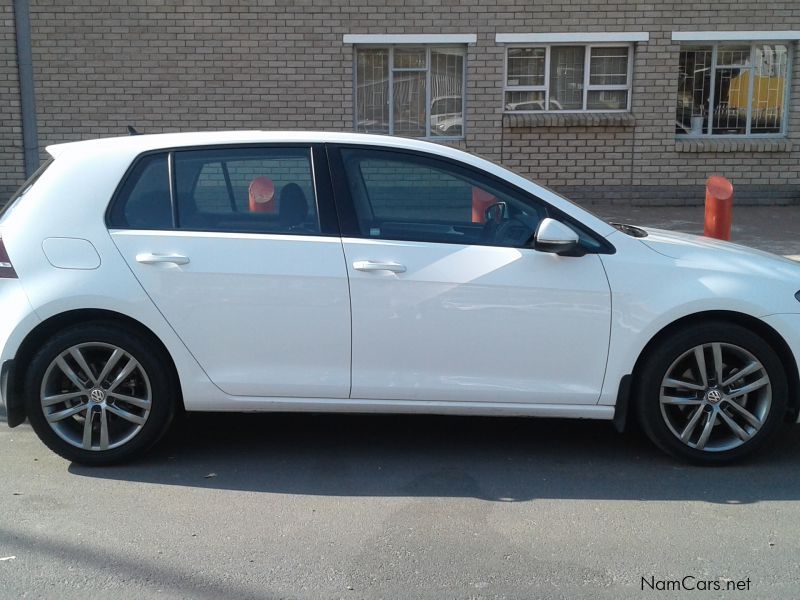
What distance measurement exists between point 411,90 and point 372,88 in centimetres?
60

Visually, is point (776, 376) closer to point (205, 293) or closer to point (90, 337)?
point (205, 293)

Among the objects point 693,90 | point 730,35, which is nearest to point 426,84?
point 693,90

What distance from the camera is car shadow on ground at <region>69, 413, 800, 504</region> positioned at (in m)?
4.48

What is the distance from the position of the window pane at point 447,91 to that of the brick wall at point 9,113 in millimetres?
6154

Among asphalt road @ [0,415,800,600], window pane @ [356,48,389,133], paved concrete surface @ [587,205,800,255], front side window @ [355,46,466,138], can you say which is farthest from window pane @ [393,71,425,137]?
asphalt road @ [0,415,800,600]

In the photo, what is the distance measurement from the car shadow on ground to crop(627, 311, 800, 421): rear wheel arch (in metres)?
0.49

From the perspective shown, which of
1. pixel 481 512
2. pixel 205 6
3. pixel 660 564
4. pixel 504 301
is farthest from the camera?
pixel 205 6

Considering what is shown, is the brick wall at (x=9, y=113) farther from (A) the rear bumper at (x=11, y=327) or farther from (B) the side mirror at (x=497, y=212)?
(B) the side mirror at (x=497, y=212)

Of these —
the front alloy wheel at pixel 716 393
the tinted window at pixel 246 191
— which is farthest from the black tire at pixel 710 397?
the tinted window at pixel 246 191

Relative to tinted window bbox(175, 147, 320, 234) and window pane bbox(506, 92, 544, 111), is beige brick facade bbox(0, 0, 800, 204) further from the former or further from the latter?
tinted window bbox(175, 147, 320, 234)

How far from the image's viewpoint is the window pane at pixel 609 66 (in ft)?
44.4

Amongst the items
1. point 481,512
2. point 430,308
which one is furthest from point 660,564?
point 430,308

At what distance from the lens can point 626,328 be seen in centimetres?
452

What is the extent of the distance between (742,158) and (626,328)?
1030 cm
